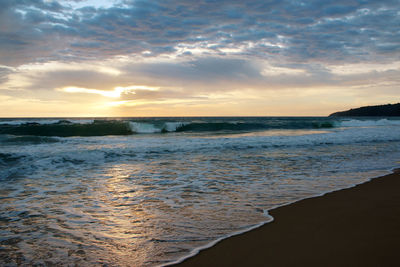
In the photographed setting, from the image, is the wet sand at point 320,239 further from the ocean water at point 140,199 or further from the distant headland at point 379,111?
the distant headland at point 379,111

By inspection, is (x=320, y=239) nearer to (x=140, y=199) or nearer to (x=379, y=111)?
(x=140, y=199)

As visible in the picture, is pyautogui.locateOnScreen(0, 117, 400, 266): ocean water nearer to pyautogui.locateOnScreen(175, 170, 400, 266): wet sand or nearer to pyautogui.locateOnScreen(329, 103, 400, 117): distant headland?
pyautogui.locateOnScreen(175, 170, 400, 266): wet sand

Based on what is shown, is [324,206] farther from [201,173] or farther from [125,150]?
[125,150]

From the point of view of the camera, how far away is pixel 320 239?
9.81ft

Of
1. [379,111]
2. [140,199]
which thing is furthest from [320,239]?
[379,111]

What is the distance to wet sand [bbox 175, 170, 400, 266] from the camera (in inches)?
100

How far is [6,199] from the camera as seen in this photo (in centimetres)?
465

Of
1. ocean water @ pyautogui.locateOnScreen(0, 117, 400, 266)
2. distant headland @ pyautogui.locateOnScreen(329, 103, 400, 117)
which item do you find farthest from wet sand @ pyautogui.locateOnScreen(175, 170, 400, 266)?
distant headland @ pyautogui.locateOnScreen(329, 103, 400, 117)

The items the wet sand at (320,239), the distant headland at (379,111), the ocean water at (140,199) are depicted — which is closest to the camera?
the wet sand at (320,239)

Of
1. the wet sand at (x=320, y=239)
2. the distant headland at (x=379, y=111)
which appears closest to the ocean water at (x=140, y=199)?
the wet sand at (x=320, y=239)

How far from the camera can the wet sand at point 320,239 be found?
254cm

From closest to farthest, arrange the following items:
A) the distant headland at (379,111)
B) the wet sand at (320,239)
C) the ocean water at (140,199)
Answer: the wet sand at (320,239), the ocean water at (140,199), the distant headland at (379,111)

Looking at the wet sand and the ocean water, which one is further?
the ocean water

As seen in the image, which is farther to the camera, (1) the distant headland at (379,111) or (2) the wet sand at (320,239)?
(1) the distant headland at (379,111)
